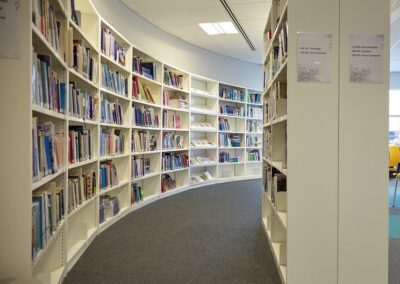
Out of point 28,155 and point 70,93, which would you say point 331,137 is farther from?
point 70,93

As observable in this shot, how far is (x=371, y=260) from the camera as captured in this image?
190cm

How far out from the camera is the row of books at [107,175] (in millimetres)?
3441

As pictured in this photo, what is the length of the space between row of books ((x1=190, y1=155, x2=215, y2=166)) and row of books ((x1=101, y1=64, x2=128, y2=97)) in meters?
2.52

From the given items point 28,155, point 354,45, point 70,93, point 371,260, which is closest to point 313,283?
point 371,260

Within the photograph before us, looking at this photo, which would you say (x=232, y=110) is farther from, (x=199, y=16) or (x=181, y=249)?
(x=181, y=249)

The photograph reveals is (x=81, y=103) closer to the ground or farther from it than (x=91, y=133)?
farther from it

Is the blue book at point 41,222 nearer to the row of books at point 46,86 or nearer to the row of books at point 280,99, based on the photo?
the row of books at point 46,86

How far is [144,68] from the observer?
15.4 feet

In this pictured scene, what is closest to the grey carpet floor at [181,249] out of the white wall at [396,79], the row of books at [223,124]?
the row of books at [223,124]

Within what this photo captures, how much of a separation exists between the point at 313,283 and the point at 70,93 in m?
2.11

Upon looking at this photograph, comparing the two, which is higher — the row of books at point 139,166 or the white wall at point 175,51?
the white wall at point 175,51

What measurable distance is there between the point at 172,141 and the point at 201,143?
1.12 meters

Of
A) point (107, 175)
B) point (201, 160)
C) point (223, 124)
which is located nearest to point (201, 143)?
point (201, 160)

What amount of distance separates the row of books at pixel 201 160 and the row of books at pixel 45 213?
409 centimetres
